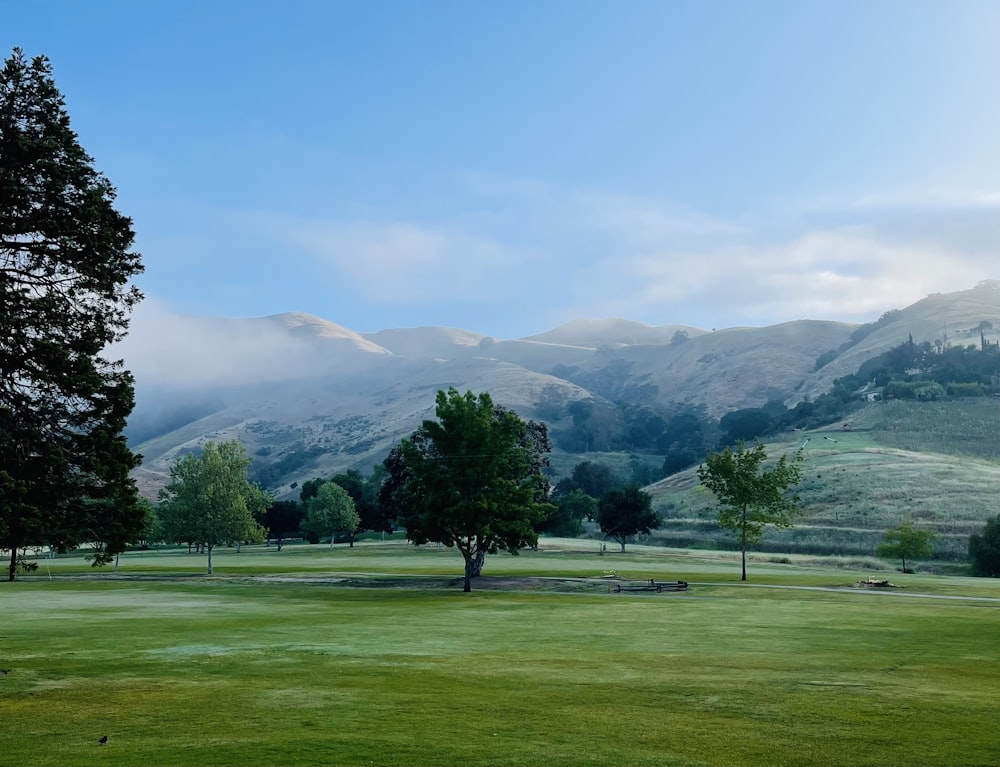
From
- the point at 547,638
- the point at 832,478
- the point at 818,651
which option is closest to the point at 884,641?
the point at 818,651

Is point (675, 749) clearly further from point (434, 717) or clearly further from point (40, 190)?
point (40, 190)

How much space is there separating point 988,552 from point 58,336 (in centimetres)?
9368

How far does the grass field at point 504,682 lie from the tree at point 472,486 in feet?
44.2

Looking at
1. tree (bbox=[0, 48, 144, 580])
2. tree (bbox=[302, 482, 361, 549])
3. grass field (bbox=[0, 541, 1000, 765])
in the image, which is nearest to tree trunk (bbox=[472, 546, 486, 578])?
grass field (bbox=[0, 541, 1000, 765])

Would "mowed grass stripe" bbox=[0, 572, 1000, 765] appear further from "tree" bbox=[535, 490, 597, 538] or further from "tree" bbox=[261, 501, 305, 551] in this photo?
"tree" bbox=[261, 501, 305, 551]

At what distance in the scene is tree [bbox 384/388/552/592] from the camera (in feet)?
211

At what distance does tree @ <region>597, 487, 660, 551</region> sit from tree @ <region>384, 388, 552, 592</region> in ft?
192

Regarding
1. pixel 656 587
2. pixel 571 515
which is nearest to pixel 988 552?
pixel 656 587

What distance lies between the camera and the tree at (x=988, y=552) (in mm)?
90875

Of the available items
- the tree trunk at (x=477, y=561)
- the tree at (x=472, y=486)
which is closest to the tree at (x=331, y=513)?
the tree at (x=472, y=486)

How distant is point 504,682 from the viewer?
22.2 metres

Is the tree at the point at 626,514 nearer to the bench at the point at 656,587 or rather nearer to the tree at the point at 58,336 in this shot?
the bench at the point at 656,587

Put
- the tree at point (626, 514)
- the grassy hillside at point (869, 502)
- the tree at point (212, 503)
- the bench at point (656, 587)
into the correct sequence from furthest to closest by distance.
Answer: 1. the tree at point (626, 514)
2. the grassy hillside at point (869, 502)
3. the tree at point (212, 503)
4. the bench at point (656, 587)

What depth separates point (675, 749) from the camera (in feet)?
49.8
